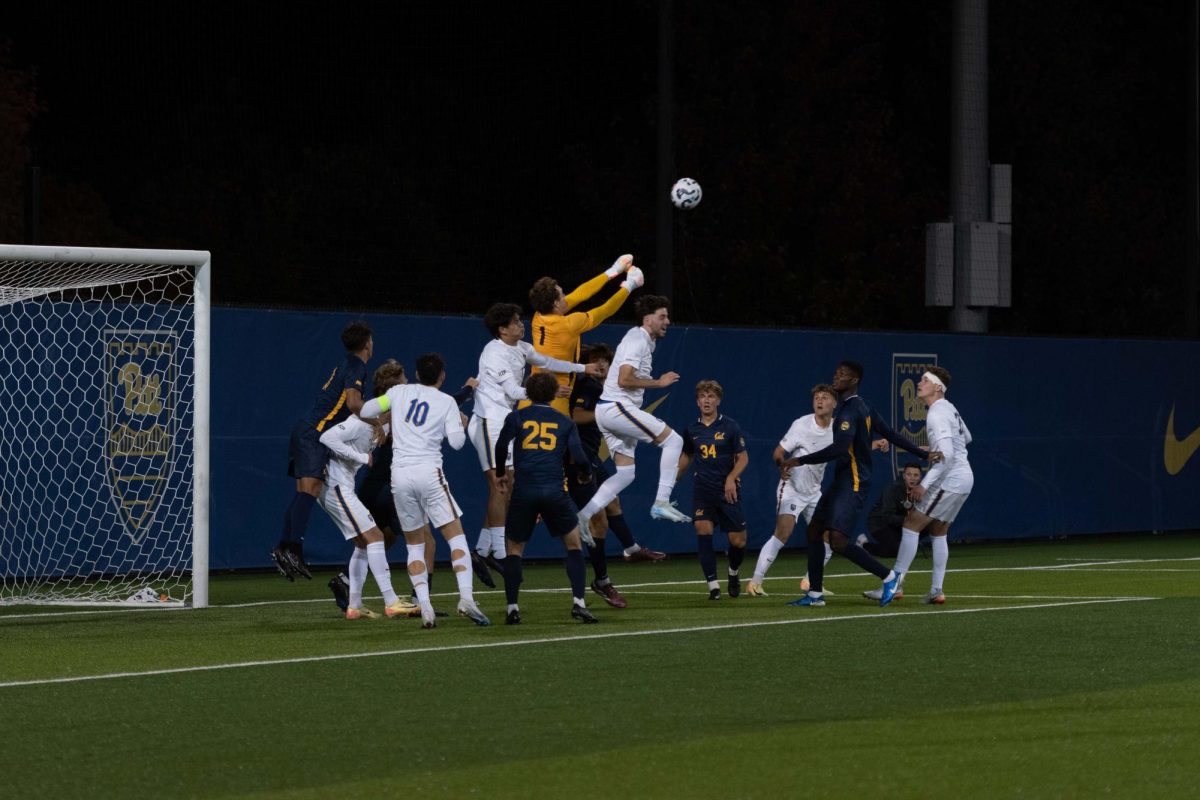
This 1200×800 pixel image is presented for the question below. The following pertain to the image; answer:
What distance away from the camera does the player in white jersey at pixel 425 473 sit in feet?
46.0

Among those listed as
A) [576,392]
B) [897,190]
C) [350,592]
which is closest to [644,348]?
[576,392]

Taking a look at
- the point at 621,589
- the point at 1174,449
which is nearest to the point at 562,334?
the point at 621,589

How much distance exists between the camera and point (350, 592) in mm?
15328

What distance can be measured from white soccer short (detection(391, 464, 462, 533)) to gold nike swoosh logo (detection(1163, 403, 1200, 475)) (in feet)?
Result: 55.1

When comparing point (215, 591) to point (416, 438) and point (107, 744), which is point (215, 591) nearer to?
point (416, 438)

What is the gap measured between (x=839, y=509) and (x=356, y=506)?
3716 millimetres

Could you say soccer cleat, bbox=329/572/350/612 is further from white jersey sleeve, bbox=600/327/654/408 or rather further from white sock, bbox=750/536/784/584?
white sock, bbox=750/536/784/584

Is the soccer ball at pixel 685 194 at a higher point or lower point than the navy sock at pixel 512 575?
higher

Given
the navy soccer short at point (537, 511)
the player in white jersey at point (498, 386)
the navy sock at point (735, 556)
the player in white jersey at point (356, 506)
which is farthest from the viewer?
the navy sock at point (735, 556)

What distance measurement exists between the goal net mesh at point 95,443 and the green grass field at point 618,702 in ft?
7.33

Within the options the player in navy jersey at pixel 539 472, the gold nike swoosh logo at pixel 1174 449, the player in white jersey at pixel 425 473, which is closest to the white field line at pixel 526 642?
the player in navy jersey at pixel 539 472

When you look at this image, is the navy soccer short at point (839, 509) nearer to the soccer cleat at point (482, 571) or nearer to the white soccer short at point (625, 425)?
the white soccer short at point (625, 425)

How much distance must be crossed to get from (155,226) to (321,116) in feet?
14.1

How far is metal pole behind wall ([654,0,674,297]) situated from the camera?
24.2 meters
